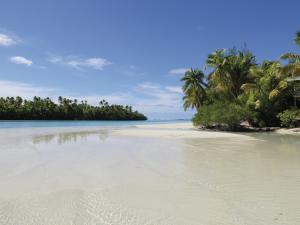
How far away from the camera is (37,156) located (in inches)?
339

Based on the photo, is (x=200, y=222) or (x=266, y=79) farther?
(x=266, y=79)

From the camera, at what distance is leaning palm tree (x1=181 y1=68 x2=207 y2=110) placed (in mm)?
38188

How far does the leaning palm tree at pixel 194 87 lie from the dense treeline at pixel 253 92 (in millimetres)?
6098

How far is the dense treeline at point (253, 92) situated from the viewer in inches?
876

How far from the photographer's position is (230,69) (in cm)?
2978

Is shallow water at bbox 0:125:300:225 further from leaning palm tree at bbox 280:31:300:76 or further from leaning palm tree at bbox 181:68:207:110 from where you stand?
leaning palm tree at bbox 181:68:207:110

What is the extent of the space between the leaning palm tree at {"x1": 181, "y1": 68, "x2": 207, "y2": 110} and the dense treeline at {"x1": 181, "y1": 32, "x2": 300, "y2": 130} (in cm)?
610

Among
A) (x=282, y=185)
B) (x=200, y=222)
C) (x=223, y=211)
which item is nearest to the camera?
(x=200, y=222)

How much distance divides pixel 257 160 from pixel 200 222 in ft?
16.6

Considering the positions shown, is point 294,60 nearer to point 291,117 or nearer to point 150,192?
point 291,117

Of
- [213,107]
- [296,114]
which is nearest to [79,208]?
[296,114]

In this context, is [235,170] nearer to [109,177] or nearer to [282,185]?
[282,185]

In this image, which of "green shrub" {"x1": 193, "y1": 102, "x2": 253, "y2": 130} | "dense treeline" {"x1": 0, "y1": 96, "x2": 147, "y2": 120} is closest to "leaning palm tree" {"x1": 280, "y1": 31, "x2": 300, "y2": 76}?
"green shrub" {"x1": 193, "y1": 102, "x2": 253, "y2": 130}

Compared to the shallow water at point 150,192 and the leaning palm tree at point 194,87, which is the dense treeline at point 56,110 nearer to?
the leaning palm tree at point 194,87
